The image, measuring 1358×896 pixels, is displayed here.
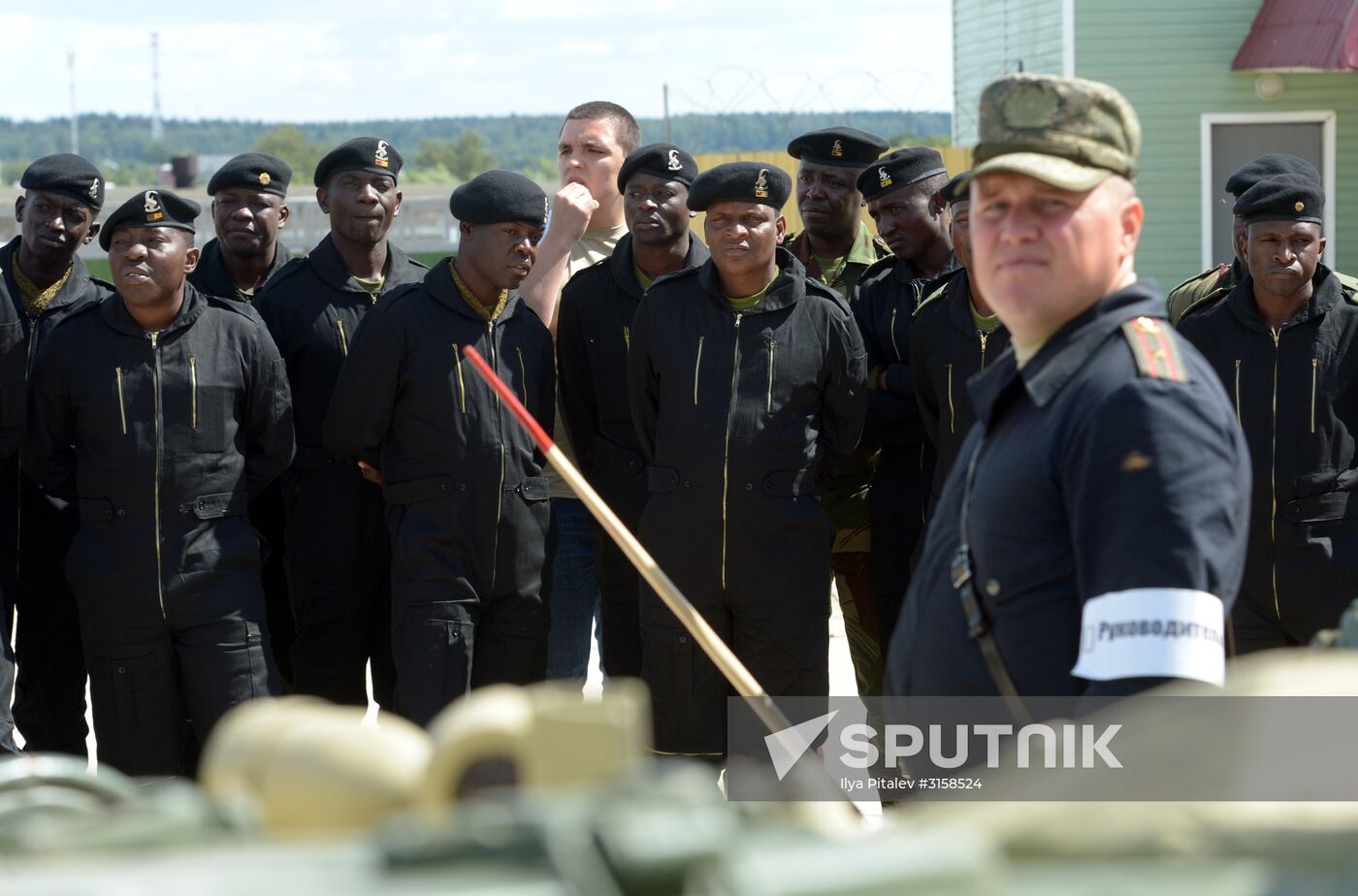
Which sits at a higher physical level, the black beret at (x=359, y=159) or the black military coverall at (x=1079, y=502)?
the black beret at (x=359, y=159)

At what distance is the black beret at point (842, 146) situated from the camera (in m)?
6.82

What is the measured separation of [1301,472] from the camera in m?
5.39

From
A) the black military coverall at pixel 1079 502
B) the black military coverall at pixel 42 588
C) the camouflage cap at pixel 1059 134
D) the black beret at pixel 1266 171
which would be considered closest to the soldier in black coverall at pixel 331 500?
the black military coverall at pixel 42 588

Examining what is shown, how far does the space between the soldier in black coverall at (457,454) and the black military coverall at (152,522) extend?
45 cm

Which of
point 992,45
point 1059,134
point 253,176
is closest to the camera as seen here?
point 1059,134

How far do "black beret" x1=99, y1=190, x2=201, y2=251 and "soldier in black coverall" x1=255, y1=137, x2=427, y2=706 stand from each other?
0.53 m

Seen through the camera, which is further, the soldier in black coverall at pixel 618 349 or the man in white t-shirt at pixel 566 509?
the man in white t-shirt at pixel 566 509

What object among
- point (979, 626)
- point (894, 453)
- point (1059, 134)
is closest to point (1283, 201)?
point (894, 453)

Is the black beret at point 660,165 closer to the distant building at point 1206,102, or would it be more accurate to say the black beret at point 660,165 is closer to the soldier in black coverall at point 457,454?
the soldier in black coverall at point 457,454

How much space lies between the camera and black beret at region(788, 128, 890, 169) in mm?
6820

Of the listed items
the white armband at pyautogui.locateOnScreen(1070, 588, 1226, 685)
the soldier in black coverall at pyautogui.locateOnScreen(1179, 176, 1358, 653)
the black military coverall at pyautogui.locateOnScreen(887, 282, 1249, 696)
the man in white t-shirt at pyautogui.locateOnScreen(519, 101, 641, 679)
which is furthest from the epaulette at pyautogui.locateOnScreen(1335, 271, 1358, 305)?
the white armband at pyautogui.locateOnScreen(1070, 588, 1226, 685)

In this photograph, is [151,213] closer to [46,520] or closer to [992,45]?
[46,520]

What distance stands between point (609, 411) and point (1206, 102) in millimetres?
13183
